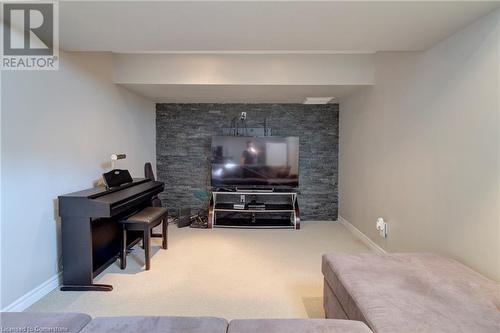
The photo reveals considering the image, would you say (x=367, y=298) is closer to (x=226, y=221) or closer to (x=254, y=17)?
(x=254, y=17)

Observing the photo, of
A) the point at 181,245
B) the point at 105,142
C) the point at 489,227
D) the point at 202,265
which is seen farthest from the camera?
the point at 181,245

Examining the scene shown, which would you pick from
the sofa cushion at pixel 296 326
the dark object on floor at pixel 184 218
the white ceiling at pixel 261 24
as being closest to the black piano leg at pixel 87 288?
the sofa cushion at pixel 296 326

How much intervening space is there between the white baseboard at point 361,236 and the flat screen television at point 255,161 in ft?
3.07

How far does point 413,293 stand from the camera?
1.47 metres

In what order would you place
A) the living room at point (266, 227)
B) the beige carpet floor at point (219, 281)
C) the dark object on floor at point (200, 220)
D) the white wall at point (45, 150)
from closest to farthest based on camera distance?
the living room at point (266, 227) < the white wall at point (45, 150) < the beige carpet floor at point (219, 281) < the dark object on floor at point (200, 220)

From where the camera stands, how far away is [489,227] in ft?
5.71

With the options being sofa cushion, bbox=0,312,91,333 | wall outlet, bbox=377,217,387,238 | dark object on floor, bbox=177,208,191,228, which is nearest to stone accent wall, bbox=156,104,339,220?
dark object on floor, bbox=177,208,191,228

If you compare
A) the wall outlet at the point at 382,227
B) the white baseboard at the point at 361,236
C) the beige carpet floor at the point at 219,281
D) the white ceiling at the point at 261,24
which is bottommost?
the beige carpet floor at the point at 219,281

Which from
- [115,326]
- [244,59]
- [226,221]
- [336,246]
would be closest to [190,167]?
[226,221]

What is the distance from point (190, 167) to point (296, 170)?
5.68 feet

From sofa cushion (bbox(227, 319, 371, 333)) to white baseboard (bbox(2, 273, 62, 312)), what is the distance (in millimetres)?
1747

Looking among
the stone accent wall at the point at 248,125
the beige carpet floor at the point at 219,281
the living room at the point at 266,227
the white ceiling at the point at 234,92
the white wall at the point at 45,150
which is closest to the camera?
the living room at the point at 266,227

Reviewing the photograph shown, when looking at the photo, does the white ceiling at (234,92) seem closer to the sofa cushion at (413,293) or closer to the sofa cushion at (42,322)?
the sofa cushion at (413,293)

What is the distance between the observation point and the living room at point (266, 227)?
1.61 metres
